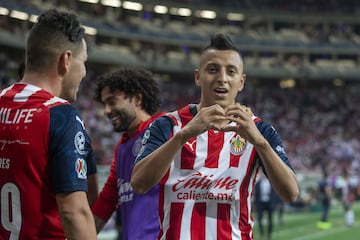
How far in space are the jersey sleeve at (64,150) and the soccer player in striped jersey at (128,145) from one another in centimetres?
144

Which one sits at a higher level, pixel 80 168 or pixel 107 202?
pixel 80 168

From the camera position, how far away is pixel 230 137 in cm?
374

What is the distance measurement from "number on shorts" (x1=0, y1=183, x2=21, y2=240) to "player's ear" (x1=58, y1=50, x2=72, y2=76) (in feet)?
2.12

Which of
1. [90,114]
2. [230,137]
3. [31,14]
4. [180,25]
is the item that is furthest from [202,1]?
[230,137]

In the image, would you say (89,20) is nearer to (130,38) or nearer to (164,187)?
(130,38)

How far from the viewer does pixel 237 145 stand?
12.1 ft

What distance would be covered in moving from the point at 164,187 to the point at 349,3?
5672 centimetres

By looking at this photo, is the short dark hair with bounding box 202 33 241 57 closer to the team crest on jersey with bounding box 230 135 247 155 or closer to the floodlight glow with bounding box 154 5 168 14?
the team crest on jersey with bounding box 230 135 247 155

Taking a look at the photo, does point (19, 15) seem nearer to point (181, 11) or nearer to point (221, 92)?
point (181, 11)

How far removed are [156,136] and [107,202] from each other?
A: 55.6 inches

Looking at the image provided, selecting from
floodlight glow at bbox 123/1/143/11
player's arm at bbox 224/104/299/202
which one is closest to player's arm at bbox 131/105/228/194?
player's arm at bbox 224/104/299/202

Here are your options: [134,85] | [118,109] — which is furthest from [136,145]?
[134,85]

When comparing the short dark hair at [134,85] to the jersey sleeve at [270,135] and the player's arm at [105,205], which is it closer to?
the player's arm at [105,205]

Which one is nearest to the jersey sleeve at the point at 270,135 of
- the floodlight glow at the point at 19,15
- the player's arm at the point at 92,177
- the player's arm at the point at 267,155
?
the player's arm at the point at 267,155
